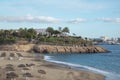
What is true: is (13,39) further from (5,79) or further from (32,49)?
(5,79)

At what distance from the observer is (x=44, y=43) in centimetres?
15062

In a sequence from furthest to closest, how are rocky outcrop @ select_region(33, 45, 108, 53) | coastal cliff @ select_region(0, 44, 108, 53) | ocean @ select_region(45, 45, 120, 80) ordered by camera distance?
rocky outcrop @ select_region(33, 45, 108, 53), coastal cliff @ select_region(0, 44, 108, 53), ocean @ select_region(45, 45, 120, 80)

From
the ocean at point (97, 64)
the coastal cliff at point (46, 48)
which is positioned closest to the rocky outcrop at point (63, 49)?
the coastal cliff at point (46, 48)

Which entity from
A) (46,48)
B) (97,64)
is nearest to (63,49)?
(46,48)

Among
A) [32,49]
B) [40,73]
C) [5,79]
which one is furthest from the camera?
[32,49]

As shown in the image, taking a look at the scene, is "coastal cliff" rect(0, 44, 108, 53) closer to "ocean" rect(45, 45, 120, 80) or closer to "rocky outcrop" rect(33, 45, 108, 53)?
"rocky outcrop" rect(33, 45, 108, 53)

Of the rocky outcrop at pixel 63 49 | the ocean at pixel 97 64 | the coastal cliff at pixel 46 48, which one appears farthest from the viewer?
the rocky outcrop at pixel 63 49

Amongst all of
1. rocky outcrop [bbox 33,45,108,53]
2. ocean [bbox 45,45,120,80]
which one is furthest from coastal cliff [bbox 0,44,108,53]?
ocean [bbox 45,45,120,80]

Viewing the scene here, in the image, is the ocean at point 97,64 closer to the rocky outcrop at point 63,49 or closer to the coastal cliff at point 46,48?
the coastal cliff at point 46,48

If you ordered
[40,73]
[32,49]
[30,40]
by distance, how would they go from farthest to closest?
[30,40] < [32,49] < [40,73]

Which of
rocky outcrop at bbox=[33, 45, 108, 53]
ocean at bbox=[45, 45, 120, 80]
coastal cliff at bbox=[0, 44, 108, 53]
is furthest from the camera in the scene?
rocky outcrop at bbox=[33, 45, 108, 53]

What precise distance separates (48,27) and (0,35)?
3708 cm

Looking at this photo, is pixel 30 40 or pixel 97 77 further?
pixel 30 40

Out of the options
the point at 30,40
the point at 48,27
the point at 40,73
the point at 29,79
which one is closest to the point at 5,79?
the point at 29,79
